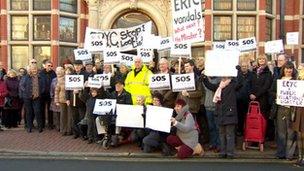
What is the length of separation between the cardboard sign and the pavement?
809mm

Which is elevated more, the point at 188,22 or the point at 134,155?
the point at 188,22

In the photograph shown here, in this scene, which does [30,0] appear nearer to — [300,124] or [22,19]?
[22,19]

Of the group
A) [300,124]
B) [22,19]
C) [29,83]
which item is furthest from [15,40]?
[300,124]

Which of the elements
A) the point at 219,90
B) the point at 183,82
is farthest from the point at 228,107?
the point at 183,82

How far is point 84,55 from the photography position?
43.4 ft

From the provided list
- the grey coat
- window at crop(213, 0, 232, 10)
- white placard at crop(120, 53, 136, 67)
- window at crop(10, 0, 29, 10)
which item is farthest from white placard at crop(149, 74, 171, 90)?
window at crop(10, 0, 29, 10)

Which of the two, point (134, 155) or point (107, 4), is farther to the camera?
point (107, 4)

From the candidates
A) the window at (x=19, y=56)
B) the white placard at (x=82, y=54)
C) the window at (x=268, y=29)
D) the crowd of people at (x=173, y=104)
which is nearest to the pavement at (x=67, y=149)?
the crowd of people at (x=173, y=104)

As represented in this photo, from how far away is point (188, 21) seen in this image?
1111cm

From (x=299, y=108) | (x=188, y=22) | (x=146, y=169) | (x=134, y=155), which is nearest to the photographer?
(x=146, y=169)

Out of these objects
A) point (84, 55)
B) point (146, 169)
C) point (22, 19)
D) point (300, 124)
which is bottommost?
point (146, 169)

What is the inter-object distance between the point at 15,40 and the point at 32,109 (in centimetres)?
501

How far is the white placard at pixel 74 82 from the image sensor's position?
473 inches

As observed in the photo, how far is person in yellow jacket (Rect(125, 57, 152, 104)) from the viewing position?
11156 mm
